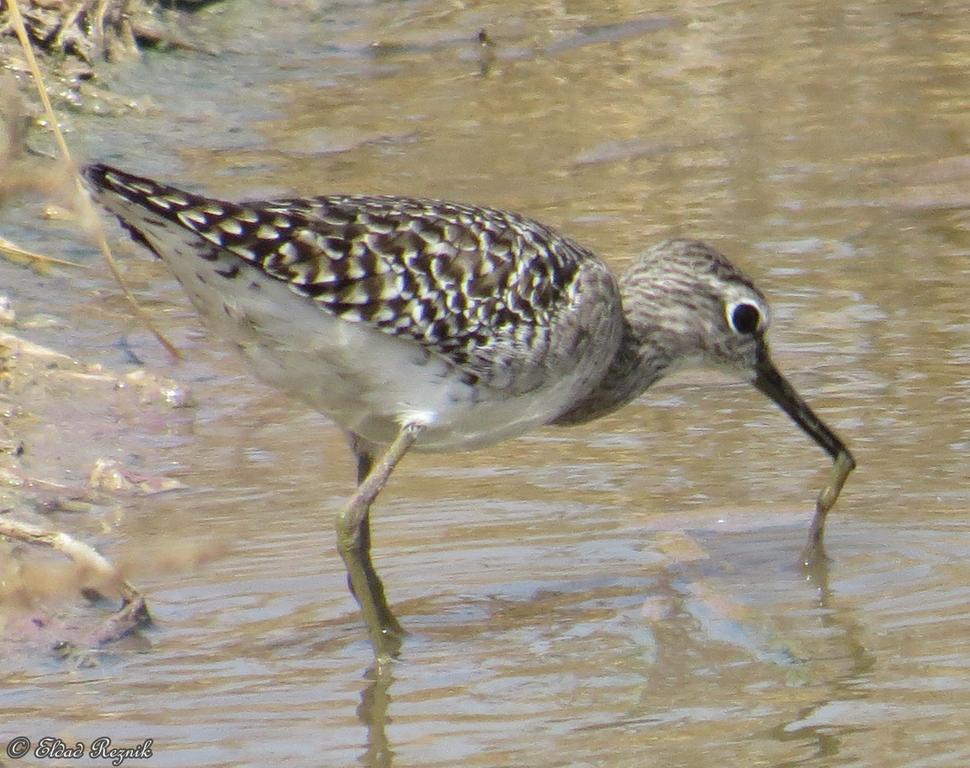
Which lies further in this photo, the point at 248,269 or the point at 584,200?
the point at 584,200

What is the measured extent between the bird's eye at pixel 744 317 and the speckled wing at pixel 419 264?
2.47 feet

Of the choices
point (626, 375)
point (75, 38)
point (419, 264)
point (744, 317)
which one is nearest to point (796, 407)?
point (744, 317)

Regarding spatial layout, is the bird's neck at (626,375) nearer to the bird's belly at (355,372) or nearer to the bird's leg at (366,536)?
the bird's belly at (355,372)

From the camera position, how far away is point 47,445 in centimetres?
729

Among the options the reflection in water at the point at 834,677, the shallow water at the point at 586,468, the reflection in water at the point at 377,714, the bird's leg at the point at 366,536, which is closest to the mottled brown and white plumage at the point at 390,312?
the bird's leg at the point at 366,536

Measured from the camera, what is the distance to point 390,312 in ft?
19.0

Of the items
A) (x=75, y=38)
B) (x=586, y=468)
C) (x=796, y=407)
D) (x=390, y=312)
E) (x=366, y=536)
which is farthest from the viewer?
(x=75, y=38)

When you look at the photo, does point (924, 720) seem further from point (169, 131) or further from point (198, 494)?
point (169, 131)

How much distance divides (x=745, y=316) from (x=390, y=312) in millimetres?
1709

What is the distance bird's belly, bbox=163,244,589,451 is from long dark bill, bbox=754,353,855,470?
Result: 39.3 inches

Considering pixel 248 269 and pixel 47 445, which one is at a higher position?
pixel 248 269

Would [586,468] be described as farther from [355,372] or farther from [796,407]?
[355,372]

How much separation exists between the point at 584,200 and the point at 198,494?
144 inches

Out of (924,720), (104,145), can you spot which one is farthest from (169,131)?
(924,720)
